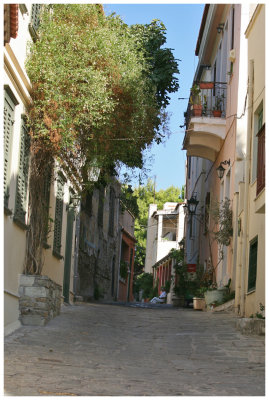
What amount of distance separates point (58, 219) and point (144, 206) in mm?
46448

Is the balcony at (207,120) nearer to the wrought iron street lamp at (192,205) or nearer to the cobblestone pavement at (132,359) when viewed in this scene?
the wrought iron street lamp at (192,205)

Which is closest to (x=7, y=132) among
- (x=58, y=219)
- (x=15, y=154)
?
(x=15, y=154)

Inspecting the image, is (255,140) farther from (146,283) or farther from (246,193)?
(146,283)

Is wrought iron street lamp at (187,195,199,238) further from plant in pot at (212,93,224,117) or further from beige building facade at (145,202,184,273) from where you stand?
beige building facade at (145,202,184,273)

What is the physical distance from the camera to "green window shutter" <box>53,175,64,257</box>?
54.0 ft

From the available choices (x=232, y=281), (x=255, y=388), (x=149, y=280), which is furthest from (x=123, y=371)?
(x=149, y=280)

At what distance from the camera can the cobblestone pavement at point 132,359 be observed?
25.5 feet

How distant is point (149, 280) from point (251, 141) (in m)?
35.9

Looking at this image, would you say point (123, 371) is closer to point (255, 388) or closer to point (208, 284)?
point (255, 388)

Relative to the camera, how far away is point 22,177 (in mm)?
12656

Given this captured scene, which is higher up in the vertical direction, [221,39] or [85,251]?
[221,39]

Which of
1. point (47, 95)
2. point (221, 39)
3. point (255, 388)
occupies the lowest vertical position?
point (255, 388)

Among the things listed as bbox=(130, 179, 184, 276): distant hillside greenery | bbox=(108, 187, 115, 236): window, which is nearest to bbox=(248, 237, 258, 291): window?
bbox=(108, 187, 115, 236): window

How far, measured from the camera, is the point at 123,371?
29.3 feet
